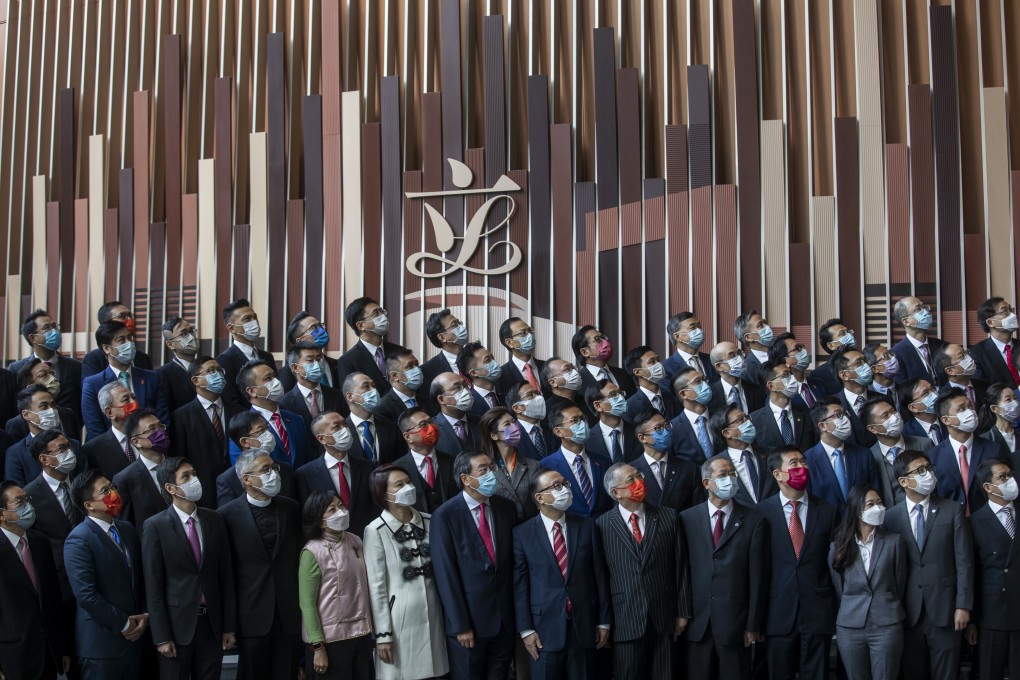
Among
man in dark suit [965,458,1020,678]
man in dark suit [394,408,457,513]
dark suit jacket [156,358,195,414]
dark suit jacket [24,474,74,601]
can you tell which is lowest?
man in dark suit [965,458,1020,678]

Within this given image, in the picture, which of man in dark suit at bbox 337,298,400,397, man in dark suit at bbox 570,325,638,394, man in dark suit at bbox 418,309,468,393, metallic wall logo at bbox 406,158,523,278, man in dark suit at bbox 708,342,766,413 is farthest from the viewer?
metallic wall logo at bbox 406,158,523,278

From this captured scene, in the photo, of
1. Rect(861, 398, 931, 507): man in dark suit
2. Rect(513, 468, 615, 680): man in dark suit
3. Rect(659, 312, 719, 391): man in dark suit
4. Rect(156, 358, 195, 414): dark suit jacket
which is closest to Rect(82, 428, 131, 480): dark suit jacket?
Rect(156, 358, 195, 414): dark suit jacket

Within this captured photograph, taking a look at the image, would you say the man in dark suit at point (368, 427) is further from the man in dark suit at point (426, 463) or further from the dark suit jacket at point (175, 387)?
the dark suit jacket at point (175, 387)

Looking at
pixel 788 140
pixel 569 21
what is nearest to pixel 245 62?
pixel 569 21

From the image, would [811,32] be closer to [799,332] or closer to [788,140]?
[788,140]

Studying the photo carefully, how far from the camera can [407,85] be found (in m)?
8.65

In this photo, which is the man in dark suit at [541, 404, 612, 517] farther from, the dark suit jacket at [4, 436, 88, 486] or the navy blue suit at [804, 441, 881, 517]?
the dark suit jacket at [4, 436, 88, 486]

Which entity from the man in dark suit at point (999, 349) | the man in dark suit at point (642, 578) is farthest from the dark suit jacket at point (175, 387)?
the man in dark suit at point (999, 349)

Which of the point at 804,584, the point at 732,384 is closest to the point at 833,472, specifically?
the point at 804,584

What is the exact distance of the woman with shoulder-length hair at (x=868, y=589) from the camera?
4.88 metres

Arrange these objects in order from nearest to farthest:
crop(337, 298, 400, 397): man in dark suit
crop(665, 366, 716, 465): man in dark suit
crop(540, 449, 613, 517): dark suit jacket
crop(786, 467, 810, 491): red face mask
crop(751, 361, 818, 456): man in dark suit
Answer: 1. crop(786, 467, 810, 491): red face mask
2. crop(540, 449, 613, 517): dark suit jacket
3. crop(665, 366, 716, 465): man in dark suit
4. crop(751, 361, 818, 456): man in dark suit
5. crop(337, 298, 400, 397): man in dark suit

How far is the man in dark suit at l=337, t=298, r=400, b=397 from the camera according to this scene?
6.64 m

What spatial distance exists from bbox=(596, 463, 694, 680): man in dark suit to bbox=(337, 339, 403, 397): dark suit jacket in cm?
183

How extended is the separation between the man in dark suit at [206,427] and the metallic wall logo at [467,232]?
2546 mm
